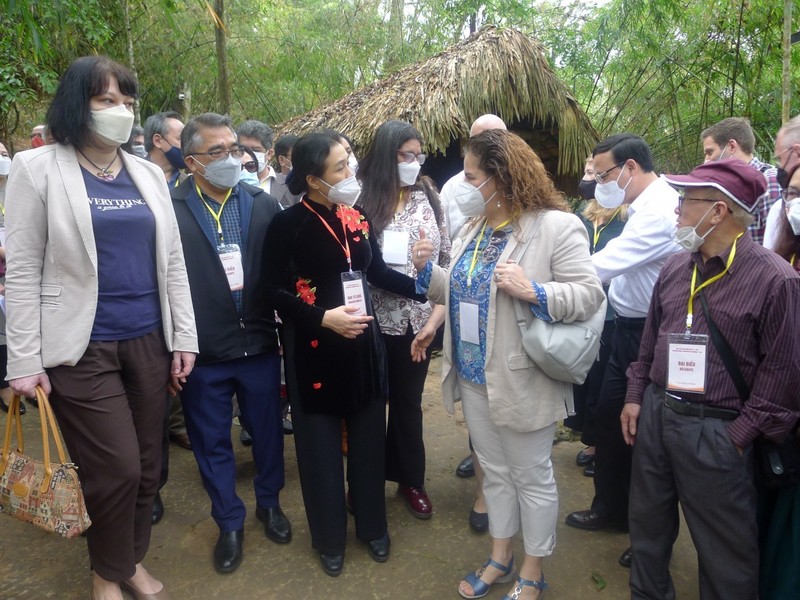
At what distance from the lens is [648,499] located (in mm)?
2166

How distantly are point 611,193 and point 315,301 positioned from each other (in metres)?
1.63

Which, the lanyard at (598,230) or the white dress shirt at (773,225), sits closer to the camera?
the white dress shirt at (773,225)

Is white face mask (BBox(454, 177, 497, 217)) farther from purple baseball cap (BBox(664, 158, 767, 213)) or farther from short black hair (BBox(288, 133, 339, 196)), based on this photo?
purple baseball cap (BBox(664, 158, 767, 213))

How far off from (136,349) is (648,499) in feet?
6.51

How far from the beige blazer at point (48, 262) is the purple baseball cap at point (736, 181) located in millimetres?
2097

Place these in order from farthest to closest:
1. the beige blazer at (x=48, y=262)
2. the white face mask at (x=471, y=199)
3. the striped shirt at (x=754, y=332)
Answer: the white face mask at (x=471, y=199)
the beige blazer at (x=48, y=262)
the striped shirt at (x=754, y=332)

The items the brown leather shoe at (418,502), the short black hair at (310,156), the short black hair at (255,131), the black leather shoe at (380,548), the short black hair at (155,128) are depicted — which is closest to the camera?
the short black hair at (310,156)

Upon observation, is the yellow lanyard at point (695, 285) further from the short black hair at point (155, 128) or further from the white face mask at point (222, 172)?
the short black hair at point (155, 128)

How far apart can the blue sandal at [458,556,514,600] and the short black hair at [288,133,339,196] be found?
181cm

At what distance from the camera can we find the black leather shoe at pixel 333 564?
262cm

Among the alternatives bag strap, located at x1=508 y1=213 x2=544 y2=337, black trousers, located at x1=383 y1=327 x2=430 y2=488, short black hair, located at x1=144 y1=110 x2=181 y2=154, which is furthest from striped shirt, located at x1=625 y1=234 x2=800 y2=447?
short black hair, located at x1=144 y1=110 x2=181 y2=154

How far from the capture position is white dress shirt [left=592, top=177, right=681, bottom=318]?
266cm

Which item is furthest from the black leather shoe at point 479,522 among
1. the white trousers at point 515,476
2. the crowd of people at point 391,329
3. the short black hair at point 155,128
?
the short black hair at point 155,128

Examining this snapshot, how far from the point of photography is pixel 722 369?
191cm
